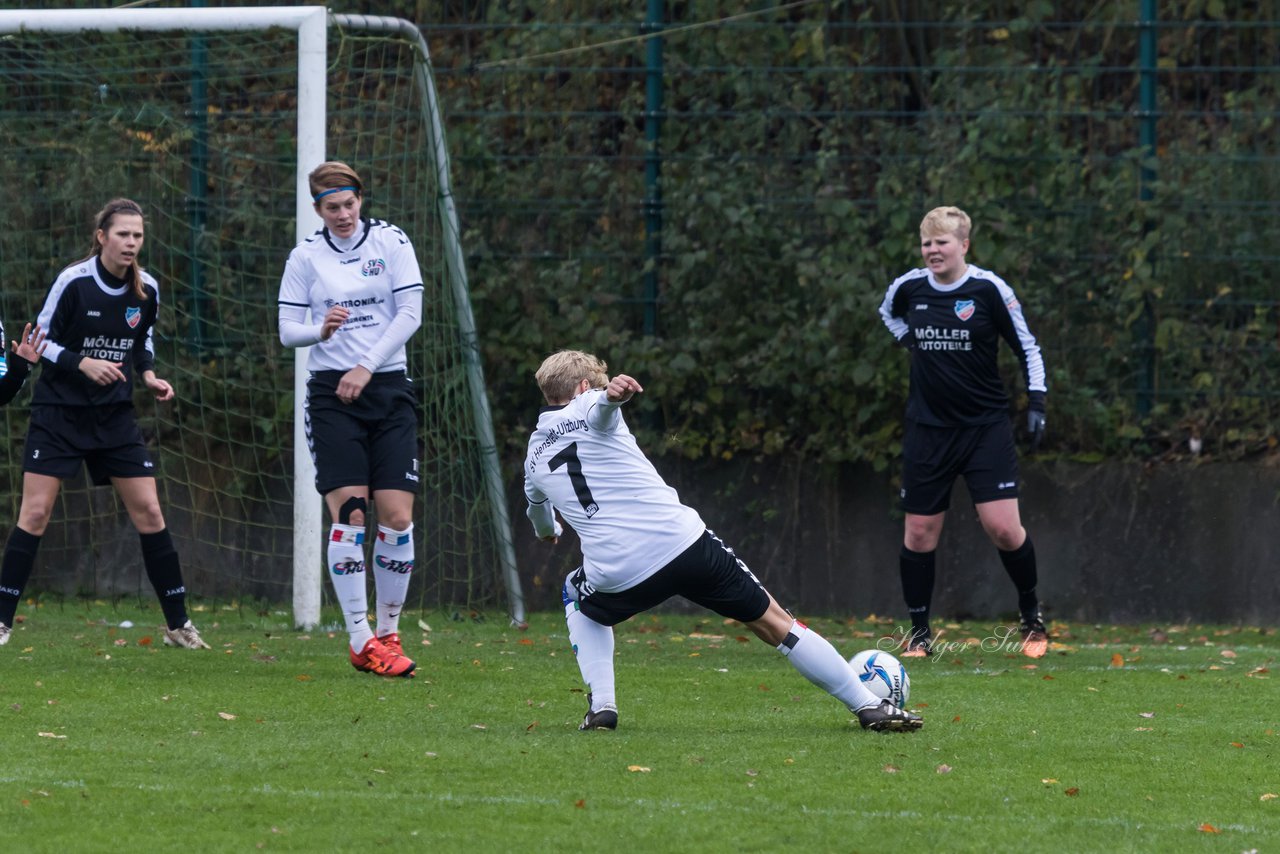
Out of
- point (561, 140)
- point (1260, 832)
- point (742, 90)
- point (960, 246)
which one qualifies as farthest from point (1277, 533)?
point (1260, 832)

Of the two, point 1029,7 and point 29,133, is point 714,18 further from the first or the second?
point 29,133

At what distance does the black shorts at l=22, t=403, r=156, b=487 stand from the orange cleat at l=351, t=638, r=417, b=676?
155cm

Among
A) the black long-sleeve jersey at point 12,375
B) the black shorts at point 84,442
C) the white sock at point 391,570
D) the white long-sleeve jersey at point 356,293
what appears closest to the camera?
the black long-sleeve jersey at point 12,375

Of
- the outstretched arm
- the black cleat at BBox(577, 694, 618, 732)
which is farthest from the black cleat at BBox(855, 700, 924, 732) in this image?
the outstretched arm

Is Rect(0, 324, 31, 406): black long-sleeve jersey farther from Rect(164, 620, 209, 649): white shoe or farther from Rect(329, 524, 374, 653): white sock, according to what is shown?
Rect(164, 620, 209, 649): white shoe

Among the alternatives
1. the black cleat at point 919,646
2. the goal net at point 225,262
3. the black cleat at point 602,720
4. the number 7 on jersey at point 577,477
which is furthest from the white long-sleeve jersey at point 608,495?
the goal net at point 225,262

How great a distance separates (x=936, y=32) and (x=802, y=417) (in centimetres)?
256

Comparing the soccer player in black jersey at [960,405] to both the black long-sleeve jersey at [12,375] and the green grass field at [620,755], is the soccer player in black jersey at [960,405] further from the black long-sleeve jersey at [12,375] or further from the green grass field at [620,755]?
the black long-sleeve jersey at [12,375]

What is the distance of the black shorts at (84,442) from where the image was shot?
324 inches

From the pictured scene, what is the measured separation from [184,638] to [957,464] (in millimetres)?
3744

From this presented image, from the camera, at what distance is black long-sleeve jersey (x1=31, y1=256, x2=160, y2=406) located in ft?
26.7

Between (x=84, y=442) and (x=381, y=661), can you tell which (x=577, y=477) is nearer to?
(x=381, y=661)

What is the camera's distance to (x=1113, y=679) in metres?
7.77

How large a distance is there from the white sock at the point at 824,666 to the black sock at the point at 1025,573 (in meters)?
2.96
